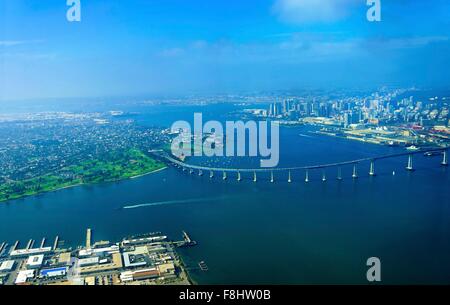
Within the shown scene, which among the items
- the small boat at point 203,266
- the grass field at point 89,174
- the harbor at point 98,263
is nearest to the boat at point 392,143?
the grass field at point 89,174

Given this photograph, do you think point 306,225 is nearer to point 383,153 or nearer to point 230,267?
point 230,267

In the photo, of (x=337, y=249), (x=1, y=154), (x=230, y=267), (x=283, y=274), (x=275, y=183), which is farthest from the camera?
(x=1, y=154)

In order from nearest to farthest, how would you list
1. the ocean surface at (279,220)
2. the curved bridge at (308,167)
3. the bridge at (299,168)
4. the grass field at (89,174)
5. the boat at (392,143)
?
1. the ocean surface at (279,220)
2. the grass field at (89,174)
3. the bridge at (299,168)
4. the curved bridge at (308,167)
5. the boat at (392,143)

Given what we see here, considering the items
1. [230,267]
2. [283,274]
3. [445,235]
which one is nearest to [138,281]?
[230,267]

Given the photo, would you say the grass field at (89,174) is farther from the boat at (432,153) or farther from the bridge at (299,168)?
the boat at (432,153)

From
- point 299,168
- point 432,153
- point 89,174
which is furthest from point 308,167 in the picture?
point 89,174

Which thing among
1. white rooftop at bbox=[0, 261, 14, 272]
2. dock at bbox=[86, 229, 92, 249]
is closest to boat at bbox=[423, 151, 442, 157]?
dock at bbox=[86, 229, 92, 249]
